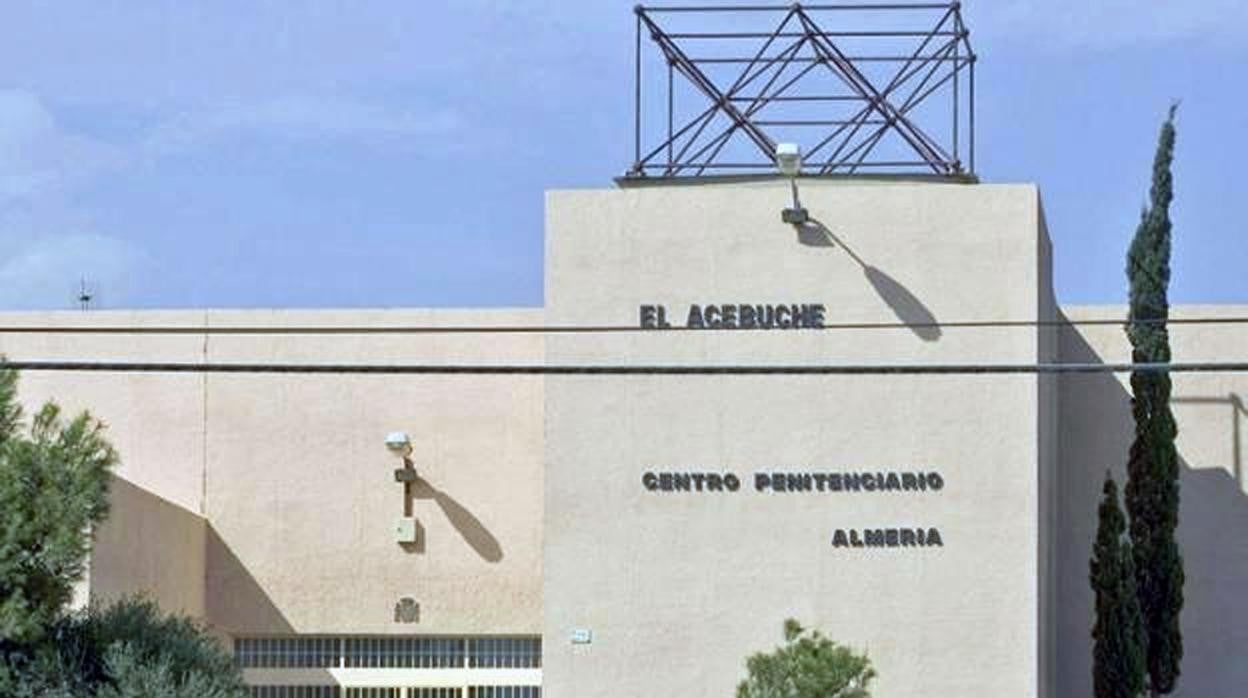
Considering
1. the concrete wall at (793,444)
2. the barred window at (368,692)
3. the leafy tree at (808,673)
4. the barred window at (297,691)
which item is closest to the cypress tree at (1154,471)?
the concrete wall at (793,444)

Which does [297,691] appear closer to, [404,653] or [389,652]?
[389,652]

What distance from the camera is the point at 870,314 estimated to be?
2912 cm

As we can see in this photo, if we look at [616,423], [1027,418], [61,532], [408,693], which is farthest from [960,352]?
[61,532]

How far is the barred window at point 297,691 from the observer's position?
107 ft

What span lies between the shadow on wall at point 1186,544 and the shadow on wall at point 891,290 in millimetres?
4060

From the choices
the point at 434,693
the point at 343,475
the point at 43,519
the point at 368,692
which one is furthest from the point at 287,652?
the point at 43,519

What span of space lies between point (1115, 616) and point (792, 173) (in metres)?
6.96

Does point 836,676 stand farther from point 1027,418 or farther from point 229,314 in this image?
point 229,314

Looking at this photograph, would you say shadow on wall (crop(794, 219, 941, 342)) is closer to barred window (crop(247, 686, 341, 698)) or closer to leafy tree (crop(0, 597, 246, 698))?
leafy tree (crop(0, 597, 246, 698))

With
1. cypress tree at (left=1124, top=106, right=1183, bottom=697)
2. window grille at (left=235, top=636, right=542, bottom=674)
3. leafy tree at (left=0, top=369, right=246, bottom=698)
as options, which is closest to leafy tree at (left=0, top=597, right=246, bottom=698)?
leafy tree at (left=0, top=369, right=246, bottom=698)

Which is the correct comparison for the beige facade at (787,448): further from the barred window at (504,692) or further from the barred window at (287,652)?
the barred window at (504,692)

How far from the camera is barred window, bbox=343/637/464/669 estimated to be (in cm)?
3272

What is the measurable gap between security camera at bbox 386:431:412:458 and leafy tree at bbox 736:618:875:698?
6.09 metres

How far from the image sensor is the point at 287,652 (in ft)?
108
